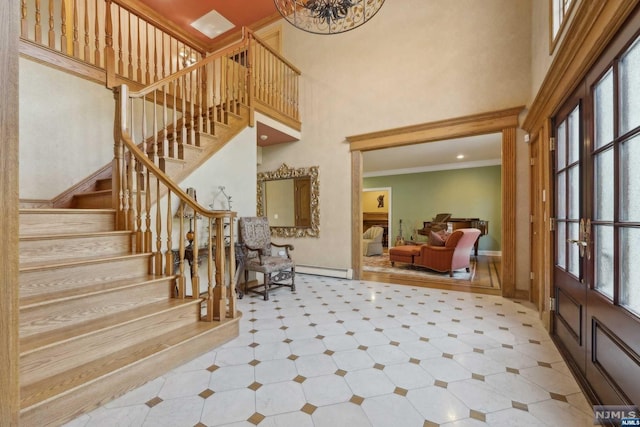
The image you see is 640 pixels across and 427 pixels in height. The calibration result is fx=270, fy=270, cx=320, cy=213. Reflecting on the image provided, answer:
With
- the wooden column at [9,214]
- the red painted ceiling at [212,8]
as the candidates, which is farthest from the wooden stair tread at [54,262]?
the red painted ceiling at [212,8]

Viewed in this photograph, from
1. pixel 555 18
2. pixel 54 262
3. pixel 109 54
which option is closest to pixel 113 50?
pixel 109 54

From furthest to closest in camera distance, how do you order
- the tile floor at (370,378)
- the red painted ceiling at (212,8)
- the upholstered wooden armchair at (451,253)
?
the red painted ceiling at (212,8)
the upholstered wooden armchair at (451,253)
the tile floor at (370,378)

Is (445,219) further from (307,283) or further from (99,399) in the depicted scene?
(99,399)

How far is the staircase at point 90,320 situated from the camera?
4.83 feet

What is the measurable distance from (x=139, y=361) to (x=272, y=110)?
12.8 ft

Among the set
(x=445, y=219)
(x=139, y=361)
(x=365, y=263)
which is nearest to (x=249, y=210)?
(x=139, y=361)

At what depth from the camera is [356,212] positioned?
4.71 m

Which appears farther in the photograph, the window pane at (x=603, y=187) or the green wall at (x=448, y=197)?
the green wall at (x=448, y=197)

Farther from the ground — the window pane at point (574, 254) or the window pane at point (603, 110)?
the window pane at point (603, 110)

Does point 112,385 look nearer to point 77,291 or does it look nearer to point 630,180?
point 77,291

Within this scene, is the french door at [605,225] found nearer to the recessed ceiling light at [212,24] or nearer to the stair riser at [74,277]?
the stair riser at [74,277]

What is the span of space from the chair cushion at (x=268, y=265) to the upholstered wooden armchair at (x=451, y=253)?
2813 mm

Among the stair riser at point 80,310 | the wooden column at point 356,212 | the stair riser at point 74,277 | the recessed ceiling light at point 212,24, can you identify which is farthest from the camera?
the recessed ceiling light at point 212,24

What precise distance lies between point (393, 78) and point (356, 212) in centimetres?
228
